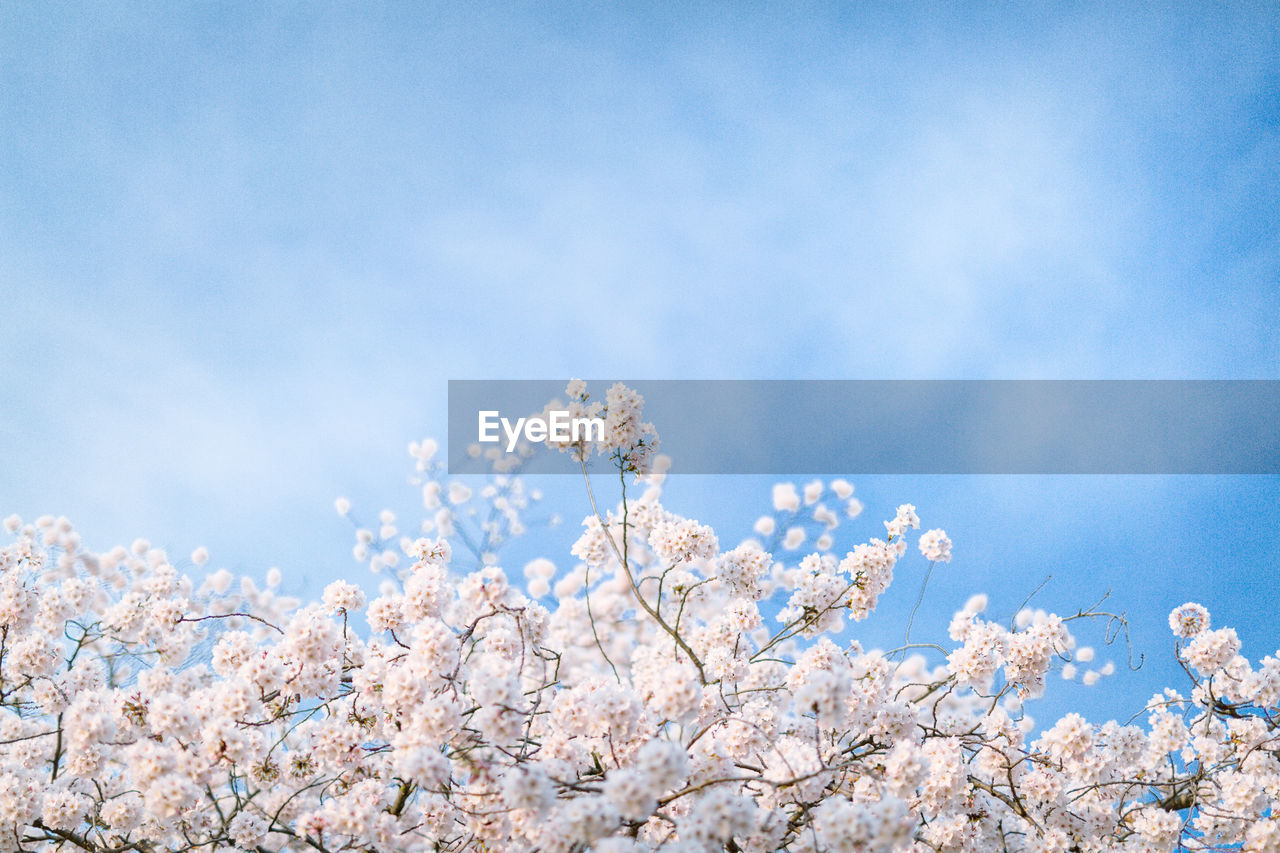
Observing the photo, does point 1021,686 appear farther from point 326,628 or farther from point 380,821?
point 326,628

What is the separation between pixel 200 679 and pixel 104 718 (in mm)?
1112

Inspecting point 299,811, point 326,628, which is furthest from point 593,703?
point 299,811

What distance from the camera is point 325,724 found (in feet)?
15.2

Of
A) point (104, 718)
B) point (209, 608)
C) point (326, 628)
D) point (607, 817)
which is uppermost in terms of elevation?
point (209, 608)

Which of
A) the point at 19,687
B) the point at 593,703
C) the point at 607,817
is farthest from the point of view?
the point at 19,687

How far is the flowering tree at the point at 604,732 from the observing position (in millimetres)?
3762

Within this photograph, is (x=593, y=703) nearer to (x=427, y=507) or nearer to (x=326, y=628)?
(x=326, y=628)

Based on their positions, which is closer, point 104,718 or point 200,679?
point 104,718

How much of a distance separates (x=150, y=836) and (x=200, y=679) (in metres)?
1.07

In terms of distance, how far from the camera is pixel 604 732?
13.5 ft

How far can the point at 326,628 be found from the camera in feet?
14.8

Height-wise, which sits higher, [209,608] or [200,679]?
[209,608]

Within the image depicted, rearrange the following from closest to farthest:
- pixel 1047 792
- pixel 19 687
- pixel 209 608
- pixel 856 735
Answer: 1. pixel 856 735
2. pixel 1047 792
3. pixel 19 687
4. pixel 209 608

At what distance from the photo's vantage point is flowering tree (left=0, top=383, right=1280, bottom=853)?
3762 mm
